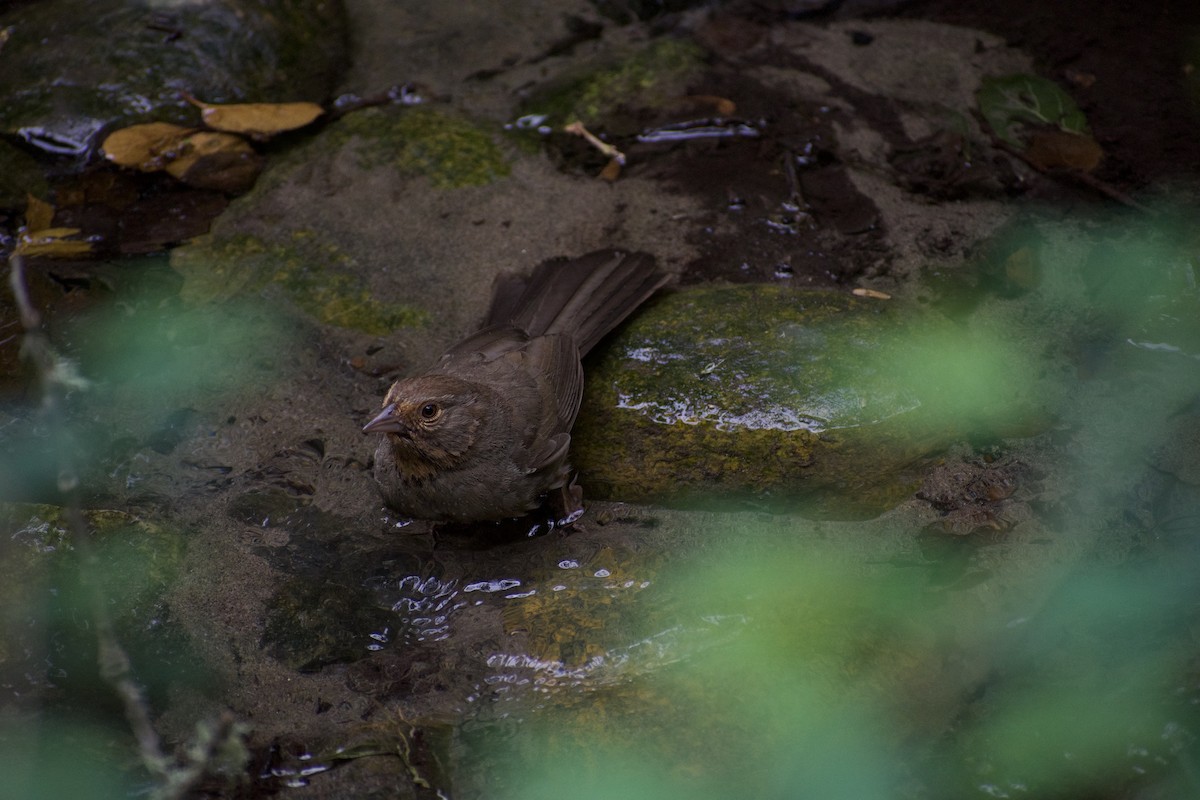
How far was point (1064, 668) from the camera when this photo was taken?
3.21 meters

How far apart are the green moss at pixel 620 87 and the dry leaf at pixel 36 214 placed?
7.97ft

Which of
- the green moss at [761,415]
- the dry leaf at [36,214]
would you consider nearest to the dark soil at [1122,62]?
the green moss at [761,415]

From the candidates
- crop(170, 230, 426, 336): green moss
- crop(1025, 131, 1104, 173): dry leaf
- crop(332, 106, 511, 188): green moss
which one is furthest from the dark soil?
crop(170, 230, 426, 336): green moss

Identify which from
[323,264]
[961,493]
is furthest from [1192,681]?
[323,264]

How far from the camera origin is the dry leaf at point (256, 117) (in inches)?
215

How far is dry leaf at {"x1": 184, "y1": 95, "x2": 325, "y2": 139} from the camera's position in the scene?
17.9 ft

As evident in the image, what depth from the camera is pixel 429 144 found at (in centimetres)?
532

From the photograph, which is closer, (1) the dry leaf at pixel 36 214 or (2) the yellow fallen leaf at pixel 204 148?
(1) the dry leaf at pixel 36 214

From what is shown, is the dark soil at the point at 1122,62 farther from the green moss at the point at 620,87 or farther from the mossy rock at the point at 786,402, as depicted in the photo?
the mossy rock at the point at 786,402

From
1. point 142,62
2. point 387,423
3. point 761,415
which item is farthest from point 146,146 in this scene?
point 761,415

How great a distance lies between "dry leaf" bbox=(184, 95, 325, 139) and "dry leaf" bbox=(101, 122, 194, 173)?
0.17 metres

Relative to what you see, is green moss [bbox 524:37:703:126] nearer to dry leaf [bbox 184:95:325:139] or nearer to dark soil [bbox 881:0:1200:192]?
dry leaf [bbox 184:95:325:139]

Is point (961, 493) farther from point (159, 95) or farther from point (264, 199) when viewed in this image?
point (159, 95)

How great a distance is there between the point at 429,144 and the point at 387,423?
2128mm
